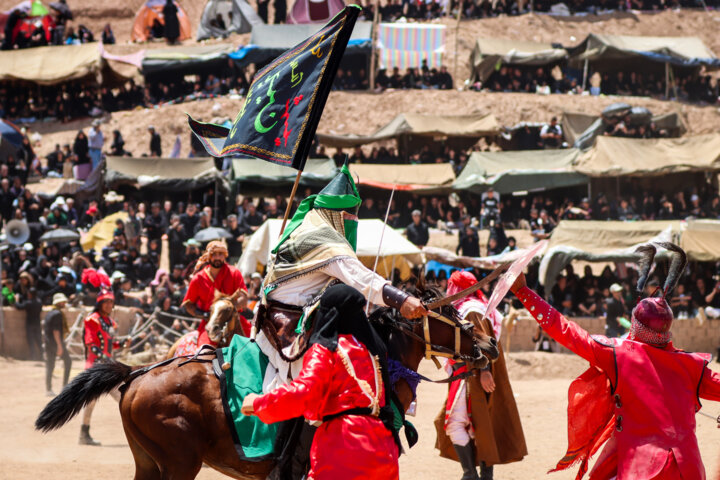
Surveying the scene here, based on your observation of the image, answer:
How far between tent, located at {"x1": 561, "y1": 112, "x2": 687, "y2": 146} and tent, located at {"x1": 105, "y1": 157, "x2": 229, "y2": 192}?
12890 millimetres

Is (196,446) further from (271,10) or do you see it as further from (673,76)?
(271,10)

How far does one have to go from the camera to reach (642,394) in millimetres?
4910

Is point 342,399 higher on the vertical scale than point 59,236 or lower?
higher

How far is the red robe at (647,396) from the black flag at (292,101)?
2418 millimetres

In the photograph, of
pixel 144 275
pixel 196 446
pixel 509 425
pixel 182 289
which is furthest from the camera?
pixel 144 275

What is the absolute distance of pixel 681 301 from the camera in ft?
64.3

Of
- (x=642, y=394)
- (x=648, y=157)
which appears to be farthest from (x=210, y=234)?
(x=642, y=394)

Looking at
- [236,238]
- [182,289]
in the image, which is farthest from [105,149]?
[182,289]

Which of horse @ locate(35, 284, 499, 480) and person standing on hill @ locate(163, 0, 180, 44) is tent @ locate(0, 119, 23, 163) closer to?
person standing on hill @ locate(163, 0, 180, 44)

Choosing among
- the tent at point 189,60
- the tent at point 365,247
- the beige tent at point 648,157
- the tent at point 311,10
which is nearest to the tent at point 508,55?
the tent at point 311,10

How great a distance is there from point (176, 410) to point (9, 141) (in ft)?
94.7

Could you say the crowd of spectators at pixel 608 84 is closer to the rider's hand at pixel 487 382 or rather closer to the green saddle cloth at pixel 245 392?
the rider's hand at pixel 487 382

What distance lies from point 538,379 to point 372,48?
25510 millimetres

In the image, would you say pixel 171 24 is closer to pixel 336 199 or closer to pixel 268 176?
pixel 268 176
